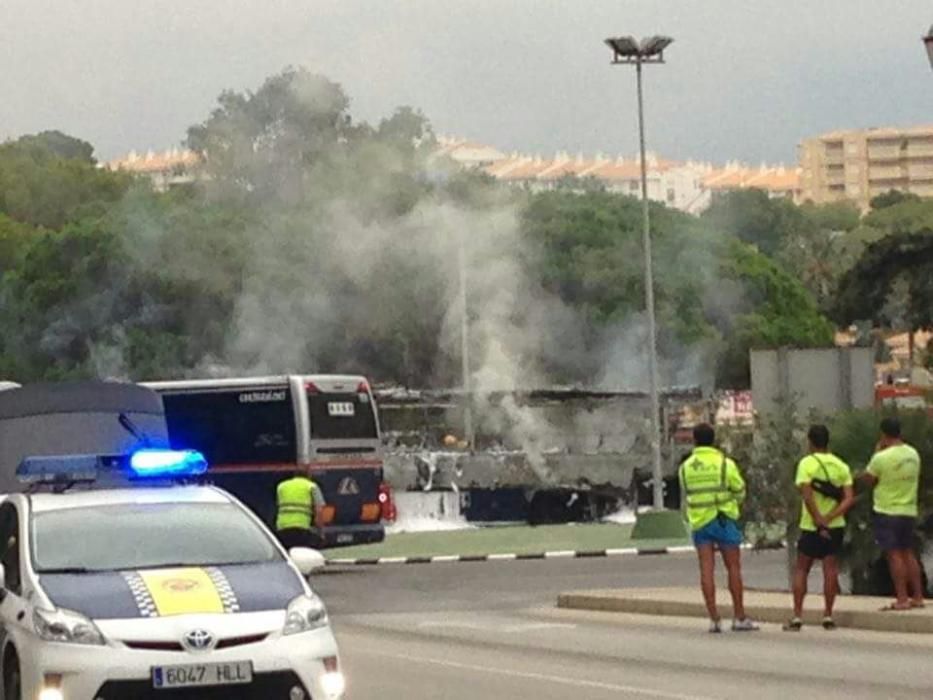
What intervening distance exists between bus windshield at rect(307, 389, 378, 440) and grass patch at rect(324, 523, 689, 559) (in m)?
2.59

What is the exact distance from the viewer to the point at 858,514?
2391 centimetres

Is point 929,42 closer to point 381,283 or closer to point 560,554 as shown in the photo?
point 560,554

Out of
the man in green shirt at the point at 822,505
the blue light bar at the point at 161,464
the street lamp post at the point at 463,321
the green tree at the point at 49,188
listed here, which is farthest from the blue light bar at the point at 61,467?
the green tree at the point at 49,188

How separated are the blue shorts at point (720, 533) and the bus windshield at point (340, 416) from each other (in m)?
19.1

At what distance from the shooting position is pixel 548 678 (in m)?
18.8

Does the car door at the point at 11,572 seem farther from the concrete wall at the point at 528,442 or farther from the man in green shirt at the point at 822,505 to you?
the concrete wall at the point at 528,442

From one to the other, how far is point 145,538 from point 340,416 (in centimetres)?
2761

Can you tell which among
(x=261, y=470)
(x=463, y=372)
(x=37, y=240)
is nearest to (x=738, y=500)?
(x=261, y=470)

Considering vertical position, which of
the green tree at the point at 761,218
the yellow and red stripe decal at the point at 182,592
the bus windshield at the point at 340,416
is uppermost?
the green tree at the point at 761,218

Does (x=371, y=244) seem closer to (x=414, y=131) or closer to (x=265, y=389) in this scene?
(x=414, y=131)

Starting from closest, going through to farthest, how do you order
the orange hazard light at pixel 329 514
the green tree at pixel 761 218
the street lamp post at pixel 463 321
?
the orange hazard light at pixel 329 514
the street lamp post at pixel 463 321
the green tree at pixel 761 218

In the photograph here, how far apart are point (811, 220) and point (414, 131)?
5900cm

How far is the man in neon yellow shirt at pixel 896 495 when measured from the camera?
21.9 metres

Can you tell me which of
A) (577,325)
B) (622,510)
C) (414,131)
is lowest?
(622,510)
